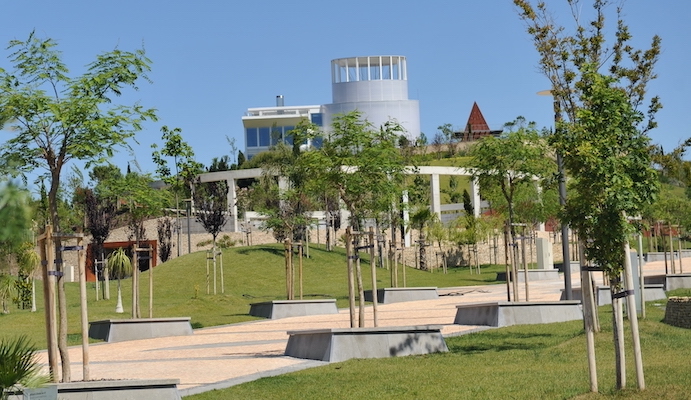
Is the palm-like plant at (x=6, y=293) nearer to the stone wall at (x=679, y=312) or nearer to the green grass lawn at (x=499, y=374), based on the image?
the green grass lawn at (x=499, y=374)

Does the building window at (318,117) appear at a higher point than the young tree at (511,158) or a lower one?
higher

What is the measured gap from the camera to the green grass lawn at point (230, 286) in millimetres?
31656

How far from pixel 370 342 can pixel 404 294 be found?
1801cm

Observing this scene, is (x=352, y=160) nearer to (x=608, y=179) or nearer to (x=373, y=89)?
(x=608, y=179)

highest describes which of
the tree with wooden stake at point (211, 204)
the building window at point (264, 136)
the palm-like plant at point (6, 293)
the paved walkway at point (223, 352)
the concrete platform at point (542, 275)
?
the building window at point (264, 136)

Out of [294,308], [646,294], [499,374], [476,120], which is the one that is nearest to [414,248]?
[294,308]

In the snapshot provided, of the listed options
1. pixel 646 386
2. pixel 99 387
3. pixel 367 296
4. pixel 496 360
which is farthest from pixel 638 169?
pixel 367 296

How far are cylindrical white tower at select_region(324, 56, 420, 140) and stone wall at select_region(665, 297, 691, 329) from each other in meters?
105

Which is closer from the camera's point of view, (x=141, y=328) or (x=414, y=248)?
(x=141, y=328)

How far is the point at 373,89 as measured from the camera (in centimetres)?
12600

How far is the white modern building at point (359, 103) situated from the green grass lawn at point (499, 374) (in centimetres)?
10679

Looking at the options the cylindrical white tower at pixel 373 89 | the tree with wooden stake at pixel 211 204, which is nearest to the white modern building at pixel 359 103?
the cylindrical white tower at pixel 373 89

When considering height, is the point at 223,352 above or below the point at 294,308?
below

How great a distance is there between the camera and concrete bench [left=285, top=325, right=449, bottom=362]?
17.4 meters
